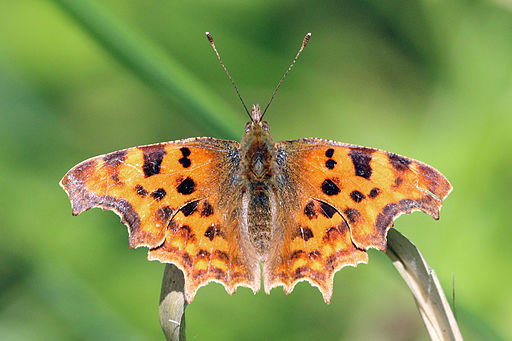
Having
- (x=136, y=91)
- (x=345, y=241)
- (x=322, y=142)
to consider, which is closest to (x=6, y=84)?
(x=136, y=91)

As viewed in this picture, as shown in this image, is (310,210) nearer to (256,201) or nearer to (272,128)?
(256,201)

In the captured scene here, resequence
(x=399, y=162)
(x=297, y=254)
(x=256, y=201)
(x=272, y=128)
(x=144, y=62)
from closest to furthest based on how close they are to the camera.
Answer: (x=144, y=62) < (x=399, y=162) < (x=297, y=254) < (x=256, y=201) < (x=272, y=128)

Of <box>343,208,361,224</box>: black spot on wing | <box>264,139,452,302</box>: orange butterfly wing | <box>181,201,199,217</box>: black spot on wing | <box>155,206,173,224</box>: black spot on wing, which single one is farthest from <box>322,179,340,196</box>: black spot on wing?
<box>155,206,173,224</box>: black spot on wing

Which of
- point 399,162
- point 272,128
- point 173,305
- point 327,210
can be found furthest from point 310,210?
point 272,128

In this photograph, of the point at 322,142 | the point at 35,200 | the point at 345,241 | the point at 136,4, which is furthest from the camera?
the point at 136,4

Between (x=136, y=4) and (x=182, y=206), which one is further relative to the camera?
(x=136, y=4)

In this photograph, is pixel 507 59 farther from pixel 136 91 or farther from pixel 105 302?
pixel 105 302
